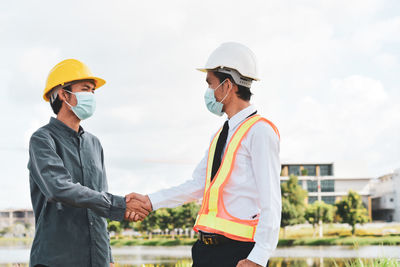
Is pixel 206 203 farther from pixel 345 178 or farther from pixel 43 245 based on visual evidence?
pixel 345 178

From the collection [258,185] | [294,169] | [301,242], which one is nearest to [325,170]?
[294,169]

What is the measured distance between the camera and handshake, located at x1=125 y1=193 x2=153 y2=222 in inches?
174

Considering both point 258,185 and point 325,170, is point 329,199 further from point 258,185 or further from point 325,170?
point 258,185

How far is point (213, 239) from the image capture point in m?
3.35

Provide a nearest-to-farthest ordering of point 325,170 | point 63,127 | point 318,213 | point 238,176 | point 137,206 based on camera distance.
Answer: point 238,176
point 63,127
point 137,206
point 318,213
point 325,170

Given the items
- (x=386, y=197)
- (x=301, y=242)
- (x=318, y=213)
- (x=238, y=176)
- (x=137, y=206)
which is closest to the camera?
(x=238, y=176)

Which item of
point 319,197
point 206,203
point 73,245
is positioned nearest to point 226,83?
point 206,203

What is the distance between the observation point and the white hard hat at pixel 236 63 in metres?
3.56

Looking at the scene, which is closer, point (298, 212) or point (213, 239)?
point (213, 239)

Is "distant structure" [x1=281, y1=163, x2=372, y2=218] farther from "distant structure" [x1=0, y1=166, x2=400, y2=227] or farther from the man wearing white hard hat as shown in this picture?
the man wearing white hard hat

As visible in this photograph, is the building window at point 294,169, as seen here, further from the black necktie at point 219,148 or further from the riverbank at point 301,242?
the black necktie at point 219,148

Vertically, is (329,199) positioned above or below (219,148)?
below

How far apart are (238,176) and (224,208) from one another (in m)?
0.22

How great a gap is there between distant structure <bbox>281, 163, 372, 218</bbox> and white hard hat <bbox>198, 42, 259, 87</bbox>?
9559 centimetres
